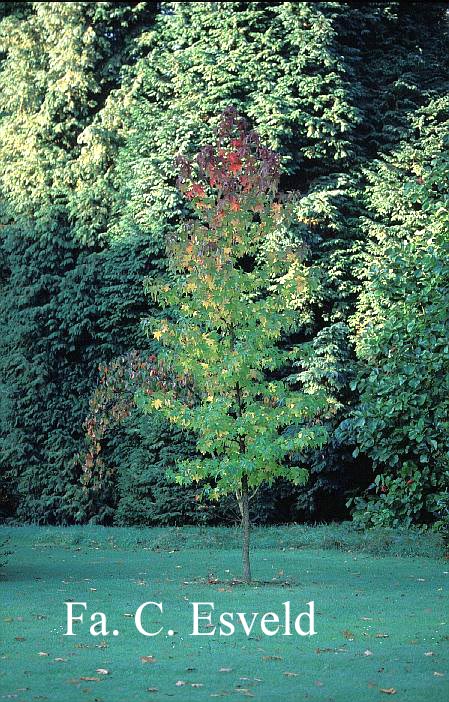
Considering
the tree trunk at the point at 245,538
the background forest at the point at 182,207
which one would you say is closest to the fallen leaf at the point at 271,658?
the tree trunk at the point at 245,538

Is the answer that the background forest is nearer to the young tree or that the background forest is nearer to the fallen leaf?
the young tree

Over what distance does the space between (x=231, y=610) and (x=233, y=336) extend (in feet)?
10.4

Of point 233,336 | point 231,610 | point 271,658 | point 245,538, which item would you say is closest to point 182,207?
point 233,336

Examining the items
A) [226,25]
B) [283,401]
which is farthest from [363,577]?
[226,25]

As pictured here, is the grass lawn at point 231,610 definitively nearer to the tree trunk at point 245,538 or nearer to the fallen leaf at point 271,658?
the fallen leaf at point 271,658

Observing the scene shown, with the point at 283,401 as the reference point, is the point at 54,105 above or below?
above

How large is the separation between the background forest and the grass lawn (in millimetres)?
2412

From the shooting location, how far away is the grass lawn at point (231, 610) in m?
6.68

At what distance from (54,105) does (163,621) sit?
1585 centimetres

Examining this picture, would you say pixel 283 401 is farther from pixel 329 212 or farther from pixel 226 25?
pixel 226 25

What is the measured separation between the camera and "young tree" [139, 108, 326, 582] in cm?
1120

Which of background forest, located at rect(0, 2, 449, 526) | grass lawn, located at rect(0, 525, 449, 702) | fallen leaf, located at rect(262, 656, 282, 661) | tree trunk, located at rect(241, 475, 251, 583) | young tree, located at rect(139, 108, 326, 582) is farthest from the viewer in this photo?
background forest, located at rect(0, 2, 449, 526)

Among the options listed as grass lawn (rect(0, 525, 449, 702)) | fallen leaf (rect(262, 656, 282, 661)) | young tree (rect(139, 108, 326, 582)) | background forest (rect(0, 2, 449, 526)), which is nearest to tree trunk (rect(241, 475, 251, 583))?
young tree (rect(139, 108, 326, 582))

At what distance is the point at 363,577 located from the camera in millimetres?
12383
